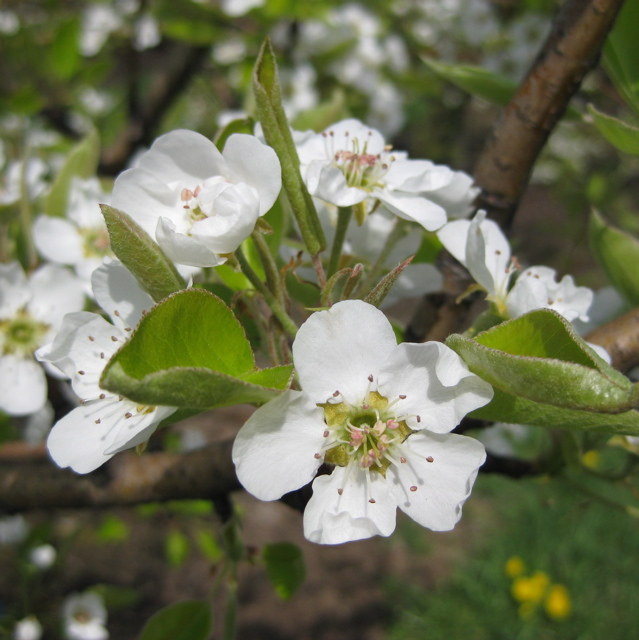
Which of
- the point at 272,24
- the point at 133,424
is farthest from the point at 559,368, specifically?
the point at 272,24

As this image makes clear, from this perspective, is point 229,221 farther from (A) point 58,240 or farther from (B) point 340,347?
(A) point 58,240

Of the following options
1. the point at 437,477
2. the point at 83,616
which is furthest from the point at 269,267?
the point at 83,616

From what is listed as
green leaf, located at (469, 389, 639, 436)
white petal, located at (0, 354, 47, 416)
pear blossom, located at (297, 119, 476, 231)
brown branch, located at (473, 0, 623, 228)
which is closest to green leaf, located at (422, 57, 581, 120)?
brown branch, located at (473, 0, 623, 228)

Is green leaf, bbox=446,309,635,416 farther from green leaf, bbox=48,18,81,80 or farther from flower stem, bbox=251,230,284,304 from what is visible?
green leaf, bbox=48,18,81,80

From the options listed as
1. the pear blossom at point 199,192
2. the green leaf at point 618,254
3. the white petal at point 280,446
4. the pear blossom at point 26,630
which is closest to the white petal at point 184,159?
the pear blossom at point 199,192

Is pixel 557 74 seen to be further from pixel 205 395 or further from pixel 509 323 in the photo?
pixel 205 395

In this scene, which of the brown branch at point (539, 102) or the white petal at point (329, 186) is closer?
the white petal at point (329, 186)

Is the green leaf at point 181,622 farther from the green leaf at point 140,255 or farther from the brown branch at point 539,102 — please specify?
the brown branch at point 539,102
